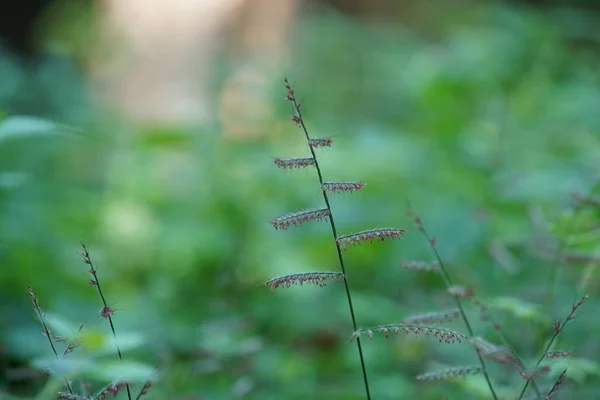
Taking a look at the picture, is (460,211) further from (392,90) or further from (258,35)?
(258,35)

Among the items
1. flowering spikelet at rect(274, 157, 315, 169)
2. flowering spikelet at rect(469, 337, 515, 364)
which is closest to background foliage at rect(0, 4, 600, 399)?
flowering spikelet at rect(469, 337, 515, 364)

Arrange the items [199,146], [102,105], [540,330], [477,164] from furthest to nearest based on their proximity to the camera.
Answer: [102,105], [199,146], [477,164], [540,330]

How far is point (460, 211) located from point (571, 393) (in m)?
1.00

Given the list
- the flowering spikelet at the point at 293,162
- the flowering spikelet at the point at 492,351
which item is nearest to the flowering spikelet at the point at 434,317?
the flowering spikelet at the point at 492,351

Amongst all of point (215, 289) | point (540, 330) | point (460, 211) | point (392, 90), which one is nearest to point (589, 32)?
point (392, 90)

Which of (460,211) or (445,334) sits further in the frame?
(460,211)

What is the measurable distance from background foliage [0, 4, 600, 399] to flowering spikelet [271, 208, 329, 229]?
0.26 meters

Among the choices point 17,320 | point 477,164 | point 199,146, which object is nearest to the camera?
point 17,320

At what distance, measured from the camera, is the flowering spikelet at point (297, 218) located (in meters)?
0.92

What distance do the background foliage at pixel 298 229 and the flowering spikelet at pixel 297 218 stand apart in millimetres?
256

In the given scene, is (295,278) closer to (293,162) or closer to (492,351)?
(293,162)

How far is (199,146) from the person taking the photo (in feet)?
13.2

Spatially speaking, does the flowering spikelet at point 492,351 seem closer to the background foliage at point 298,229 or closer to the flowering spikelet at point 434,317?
the flowering spikelet at point 434,317

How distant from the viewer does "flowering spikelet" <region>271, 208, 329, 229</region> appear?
3.03ft
